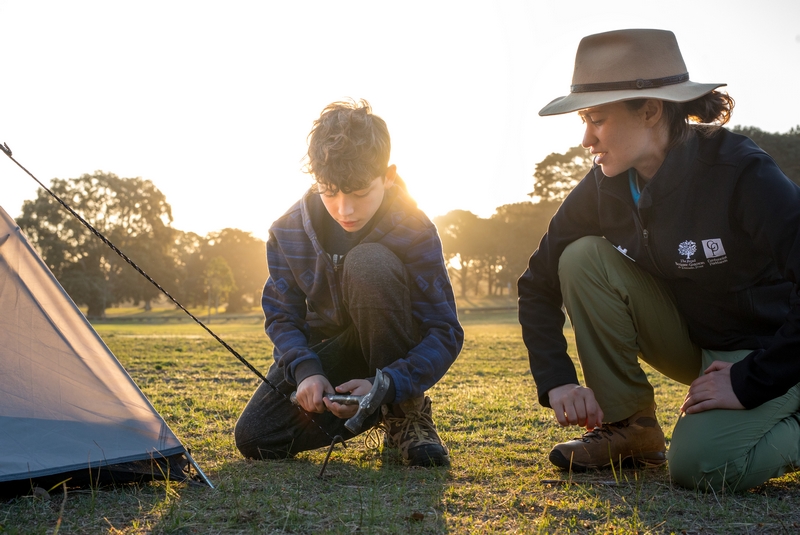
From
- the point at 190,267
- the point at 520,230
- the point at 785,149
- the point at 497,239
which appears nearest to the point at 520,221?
the point at 520,230

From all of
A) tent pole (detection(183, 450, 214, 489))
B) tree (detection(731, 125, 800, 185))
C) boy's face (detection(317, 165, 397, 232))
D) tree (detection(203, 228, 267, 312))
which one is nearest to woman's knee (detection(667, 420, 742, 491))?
boy's face (detection(317, 165, 397, 232))

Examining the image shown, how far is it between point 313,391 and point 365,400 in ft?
1.04

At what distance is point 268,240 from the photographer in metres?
3.63

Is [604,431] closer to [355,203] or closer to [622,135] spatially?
[622,135]

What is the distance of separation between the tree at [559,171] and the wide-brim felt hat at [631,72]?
135ft

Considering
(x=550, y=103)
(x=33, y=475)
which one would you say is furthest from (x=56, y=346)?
(x=550, y=103)

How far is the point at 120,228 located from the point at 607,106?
51.5 metres

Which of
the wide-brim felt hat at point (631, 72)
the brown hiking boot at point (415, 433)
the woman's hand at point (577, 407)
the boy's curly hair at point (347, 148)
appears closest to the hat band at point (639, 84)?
the wide-brim felt hat at point (631, 72)

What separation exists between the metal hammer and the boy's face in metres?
0.72

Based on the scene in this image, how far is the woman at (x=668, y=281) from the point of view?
2590 millimetres

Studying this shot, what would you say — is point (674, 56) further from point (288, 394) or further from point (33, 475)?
point (33, 475)

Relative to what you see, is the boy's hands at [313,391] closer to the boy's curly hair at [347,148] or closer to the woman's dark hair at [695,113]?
the boy's curly hair at [347,148]

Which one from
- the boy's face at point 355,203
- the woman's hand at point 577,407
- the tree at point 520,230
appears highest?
the tree at point 520,230

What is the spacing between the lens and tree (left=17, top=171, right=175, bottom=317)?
4541cm
